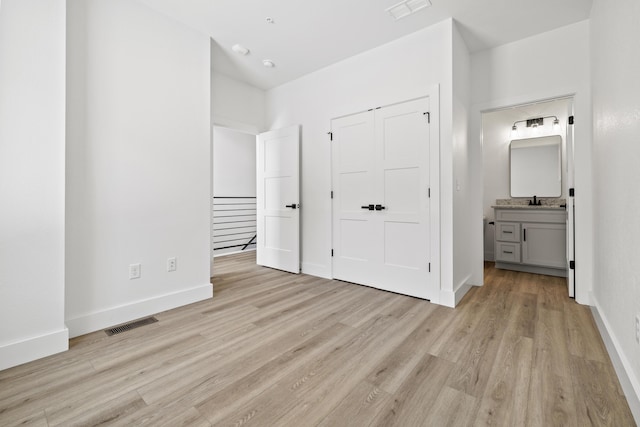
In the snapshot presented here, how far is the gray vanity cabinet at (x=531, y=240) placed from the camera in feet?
12.8

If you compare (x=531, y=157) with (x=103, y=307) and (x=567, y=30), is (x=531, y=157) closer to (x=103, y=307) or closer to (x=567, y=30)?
(x=567, y=30)

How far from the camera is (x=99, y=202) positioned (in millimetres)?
2373

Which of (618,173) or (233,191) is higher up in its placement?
(233,191)

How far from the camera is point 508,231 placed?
14.0 ft

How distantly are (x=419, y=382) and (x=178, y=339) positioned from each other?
67.9 inches

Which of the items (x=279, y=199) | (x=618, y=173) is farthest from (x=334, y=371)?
(x=279, y=199)

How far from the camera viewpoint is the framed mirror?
4.45 m

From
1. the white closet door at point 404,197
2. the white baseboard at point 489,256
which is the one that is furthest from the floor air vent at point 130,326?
the white baseboard at point 489,256

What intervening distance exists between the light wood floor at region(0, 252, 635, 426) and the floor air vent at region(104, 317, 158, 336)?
0.08 m

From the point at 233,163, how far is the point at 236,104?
248 centimetres

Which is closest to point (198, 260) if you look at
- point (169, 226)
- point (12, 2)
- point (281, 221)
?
point (169, 226)

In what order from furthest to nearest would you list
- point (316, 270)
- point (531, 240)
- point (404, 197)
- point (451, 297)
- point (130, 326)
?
point (531, 240) → point (316, 270) → point (404, 197) → point (451, 297) → point (130, 326)

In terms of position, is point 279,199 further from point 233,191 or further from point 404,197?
point 233,191

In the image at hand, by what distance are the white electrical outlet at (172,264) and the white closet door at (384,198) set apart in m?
1.87
